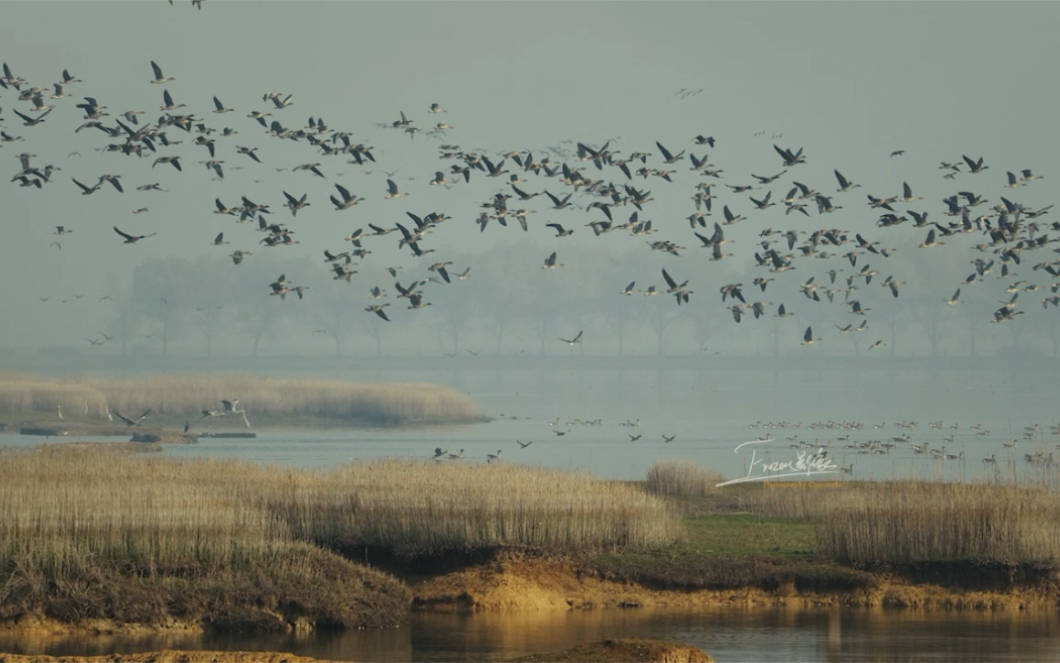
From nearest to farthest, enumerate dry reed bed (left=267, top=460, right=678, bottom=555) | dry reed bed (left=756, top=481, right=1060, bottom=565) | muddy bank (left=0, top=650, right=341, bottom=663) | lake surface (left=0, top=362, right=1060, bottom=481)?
muddy bank (left=0, top=650, right=341, bottom=663) < dry reed bed (left=756, top=481, right=1060, bottom=565) < dry reed bed (left=267, top=460, right=678, bottom=555) < lake surface (left=0, top=362, right=1060, bottom=481)

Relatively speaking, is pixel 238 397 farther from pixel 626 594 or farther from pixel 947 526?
pixel 947 526

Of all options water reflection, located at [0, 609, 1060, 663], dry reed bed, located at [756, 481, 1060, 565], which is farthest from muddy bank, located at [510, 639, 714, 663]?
dry reed bed, located at [756, 481, 1060, 565]

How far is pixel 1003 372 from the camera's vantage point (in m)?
186

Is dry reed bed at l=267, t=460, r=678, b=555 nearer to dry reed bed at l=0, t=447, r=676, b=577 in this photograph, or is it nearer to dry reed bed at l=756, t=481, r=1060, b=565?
dry reed bed at l=0, t=447, r=676, b=577

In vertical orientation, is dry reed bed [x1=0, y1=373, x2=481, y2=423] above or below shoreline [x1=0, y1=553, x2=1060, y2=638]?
above

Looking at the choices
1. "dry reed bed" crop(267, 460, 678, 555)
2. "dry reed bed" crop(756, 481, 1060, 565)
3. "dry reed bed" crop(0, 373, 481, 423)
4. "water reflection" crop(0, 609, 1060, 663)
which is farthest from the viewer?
"dry reed bed" crop(0, 373, 481, 423)

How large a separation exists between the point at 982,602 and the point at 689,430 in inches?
2229

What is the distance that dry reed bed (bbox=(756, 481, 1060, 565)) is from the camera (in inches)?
1303

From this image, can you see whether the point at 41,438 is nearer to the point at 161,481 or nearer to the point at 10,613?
the point at 161,481

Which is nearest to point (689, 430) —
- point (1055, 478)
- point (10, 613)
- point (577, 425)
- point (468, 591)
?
point (577, 425)

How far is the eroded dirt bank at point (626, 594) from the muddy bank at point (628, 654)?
296 inches

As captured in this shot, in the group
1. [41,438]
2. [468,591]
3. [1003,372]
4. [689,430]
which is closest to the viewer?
[468,591]

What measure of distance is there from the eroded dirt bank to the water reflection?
0.41m

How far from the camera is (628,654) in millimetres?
24062
